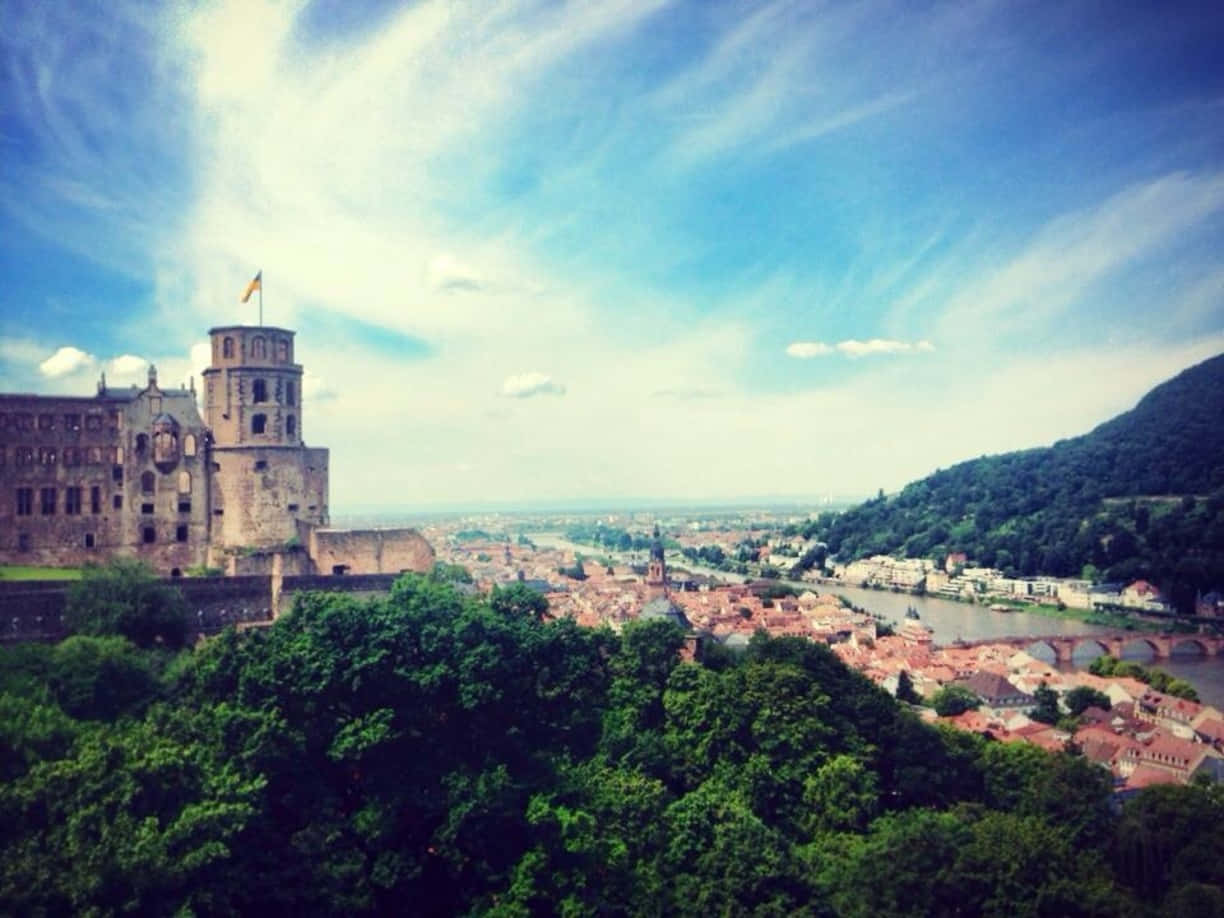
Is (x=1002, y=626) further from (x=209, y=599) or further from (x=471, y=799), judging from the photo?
(x=471, y=799)

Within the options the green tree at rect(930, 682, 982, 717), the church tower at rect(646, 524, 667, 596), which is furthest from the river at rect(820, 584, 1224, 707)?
the church tower at rect(646, 524, 667, 596)

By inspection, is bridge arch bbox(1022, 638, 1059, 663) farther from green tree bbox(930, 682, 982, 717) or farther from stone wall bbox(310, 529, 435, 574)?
stone wall bbox(310, 529, 435, 574)

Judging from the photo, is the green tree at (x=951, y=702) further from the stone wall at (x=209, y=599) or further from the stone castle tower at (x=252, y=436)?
the stone castle tower at (x=252, y=436)

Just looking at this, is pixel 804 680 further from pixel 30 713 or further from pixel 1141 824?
pixel 30 713

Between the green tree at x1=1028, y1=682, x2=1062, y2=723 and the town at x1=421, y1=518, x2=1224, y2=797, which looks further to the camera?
the green tree at x1=1028, y1=682, x2=1062, y2=723

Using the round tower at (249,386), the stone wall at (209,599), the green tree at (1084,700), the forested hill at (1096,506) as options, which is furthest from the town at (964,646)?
the round tower at (249,386)
